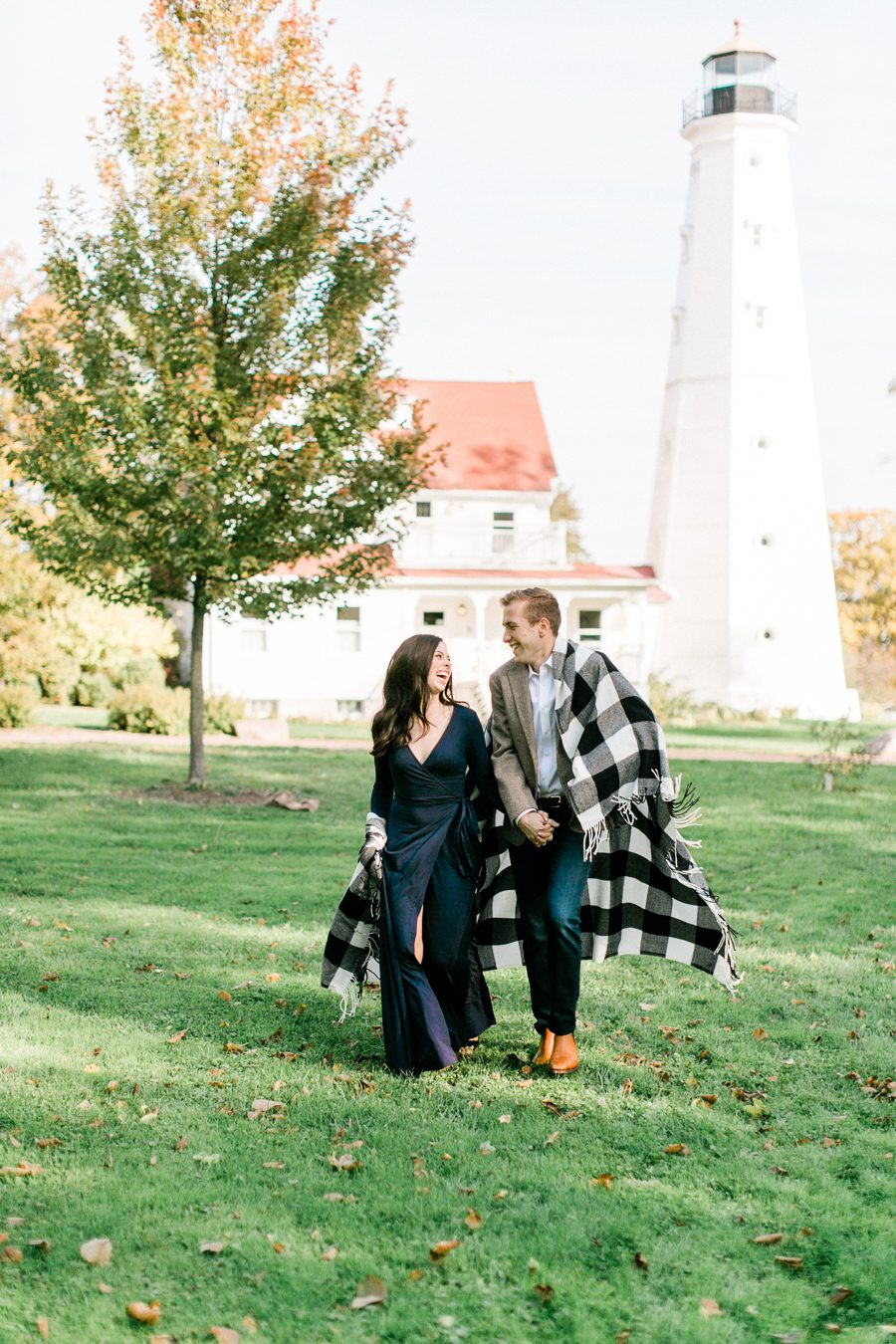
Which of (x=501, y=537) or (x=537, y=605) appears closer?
(x=537, y=605)

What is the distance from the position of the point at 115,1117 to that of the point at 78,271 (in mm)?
11109

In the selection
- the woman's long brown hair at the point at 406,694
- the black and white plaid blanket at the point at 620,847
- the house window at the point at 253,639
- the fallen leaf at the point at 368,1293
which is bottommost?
the fallen leaf at the point at 368,1293

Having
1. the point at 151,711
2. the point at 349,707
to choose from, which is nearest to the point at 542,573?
the point at 349,707

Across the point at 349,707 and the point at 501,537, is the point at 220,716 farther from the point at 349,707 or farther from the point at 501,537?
the point at 501,537

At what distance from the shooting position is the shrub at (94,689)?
31.6m

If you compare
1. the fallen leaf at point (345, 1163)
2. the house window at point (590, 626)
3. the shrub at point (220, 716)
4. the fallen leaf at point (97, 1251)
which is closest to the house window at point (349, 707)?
the house window at point (590, 626)

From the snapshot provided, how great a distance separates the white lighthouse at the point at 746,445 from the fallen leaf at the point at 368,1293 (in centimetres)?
3165

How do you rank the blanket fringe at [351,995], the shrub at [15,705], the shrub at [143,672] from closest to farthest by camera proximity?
1. the blanket fringe at [351,995]
2. the shrub at [15,705]
3. the shrub at [143,672]

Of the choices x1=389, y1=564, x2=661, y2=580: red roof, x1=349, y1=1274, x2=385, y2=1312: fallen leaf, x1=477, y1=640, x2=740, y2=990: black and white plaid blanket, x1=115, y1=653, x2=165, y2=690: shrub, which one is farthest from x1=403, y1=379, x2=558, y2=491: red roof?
x1=349, y1=1274, x2=385, y2=1312: fallen leaf

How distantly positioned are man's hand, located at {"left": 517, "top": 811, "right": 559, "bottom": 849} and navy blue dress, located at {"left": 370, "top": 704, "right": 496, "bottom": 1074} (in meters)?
0.28

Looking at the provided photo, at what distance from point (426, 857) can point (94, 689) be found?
27.3 m

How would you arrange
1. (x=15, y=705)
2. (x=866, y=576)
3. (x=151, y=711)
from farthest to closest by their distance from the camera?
(x=866, y=576) < (x=151, y=711) < (x=15, y=705)

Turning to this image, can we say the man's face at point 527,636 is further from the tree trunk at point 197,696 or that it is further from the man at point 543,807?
the tree trunk at point 197,696

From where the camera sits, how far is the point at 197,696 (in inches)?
611
